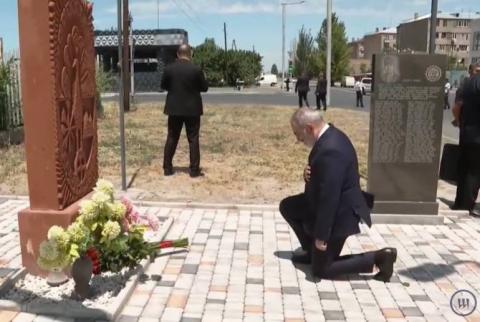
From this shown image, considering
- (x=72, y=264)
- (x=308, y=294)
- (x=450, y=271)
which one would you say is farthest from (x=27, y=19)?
(x=450, y=271)

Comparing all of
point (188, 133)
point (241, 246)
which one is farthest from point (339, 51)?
point (241, 246)

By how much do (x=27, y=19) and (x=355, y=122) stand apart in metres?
15.4

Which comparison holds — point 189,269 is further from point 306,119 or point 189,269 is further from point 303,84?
point 303,84

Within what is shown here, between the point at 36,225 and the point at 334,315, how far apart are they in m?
2.25

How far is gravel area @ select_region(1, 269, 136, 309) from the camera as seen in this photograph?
3.79 meters

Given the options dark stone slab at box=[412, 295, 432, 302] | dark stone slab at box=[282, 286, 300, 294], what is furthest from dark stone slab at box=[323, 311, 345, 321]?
dark stone slab at box=[412, 295, 432, 302]

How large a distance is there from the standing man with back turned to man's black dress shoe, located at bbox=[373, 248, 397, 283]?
4.15 m

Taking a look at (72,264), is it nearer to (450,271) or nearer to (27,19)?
(27,19)

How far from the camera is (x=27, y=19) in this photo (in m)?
3.84

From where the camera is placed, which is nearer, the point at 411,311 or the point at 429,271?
the point at 411,311

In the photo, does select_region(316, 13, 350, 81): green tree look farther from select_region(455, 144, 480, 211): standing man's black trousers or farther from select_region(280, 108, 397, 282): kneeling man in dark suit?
select_region(280, 108, 397, 282): kneeling man in dark suit

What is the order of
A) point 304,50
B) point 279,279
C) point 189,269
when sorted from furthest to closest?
point 304,50 < point 189,269 < point 279,279

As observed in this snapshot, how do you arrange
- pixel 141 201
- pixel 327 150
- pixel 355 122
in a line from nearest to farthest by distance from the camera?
pixel 327 150 < pixel 141 201 < pixel 355 122

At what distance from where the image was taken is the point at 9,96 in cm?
1201
